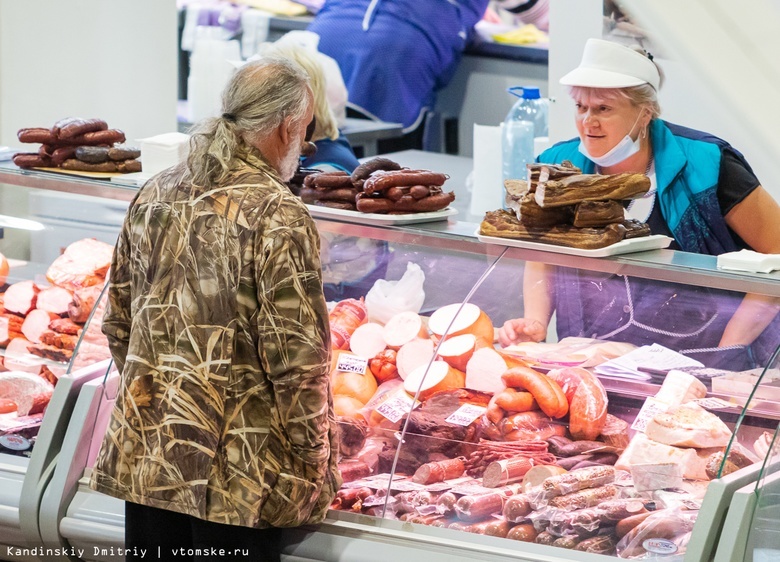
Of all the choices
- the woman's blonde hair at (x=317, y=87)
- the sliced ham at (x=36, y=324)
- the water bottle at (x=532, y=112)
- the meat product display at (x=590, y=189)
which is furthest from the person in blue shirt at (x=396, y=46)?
the meat product display at (x=590, y=189)

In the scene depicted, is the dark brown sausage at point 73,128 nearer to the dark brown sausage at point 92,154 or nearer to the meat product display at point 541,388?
the dark brown sausage at point 92,154

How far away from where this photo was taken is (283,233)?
5.50ft

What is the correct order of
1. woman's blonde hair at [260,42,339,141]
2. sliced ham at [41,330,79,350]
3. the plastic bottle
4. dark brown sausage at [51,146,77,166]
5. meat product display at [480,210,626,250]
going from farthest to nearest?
1. the plastic bottle
2. woman's blonde hair at [260,42,339,141]
3. dark brown sausage at [51,146,77,166]
4. sliced ham at [41,330,79,350]
5. meat product display at [480,210,626,250]

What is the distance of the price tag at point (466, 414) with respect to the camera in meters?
2.06

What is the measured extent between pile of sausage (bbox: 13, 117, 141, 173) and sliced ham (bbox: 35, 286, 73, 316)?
380mm

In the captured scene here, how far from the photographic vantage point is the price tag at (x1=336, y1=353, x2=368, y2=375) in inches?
88.0

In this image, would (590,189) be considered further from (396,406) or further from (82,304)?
(82,304)

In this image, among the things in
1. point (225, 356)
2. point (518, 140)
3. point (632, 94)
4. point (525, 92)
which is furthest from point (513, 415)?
point (518, 140)

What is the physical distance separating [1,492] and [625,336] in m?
1.57

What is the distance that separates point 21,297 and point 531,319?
1547mm

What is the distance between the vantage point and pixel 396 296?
2.33 metres

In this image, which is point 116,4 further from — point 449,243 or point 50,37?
point 449,243

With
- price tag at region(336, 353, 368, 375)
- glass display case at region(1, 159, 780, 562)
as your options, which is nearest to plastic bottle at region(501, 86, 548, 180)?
glass display case at region(1, 159, 780, 562)

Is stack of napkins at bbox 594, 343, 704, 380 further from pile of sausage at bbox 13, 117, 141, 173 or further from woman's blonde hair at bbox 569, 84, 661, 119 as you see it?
pile of sausage at bbox 13, 117, 141, 173
